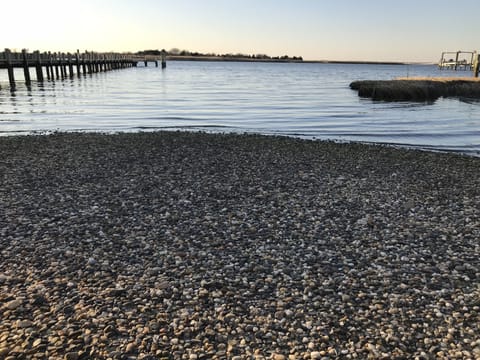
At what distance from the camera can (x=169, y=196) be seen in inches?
364

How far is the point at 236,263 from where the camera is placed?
614 cm

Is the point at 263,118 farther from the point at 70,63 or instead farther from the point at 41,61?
the point at 70,63

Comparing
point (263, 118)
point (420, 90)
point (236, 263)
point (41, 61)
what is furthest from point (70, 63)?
point (236, 263)

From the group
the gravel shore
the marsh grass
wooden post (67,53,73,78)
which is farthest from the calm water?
wooden post (67,53,73,78)

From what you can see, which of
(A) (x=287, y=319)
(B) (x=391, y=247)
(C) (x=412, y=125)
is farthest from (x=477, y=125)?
(A) (x=287, y=319)

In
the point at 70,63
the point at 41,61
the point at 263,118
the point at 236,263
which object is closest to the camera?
the point at 236,263

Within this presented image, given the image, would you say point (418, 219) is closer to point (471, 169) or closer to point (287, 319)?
point (287, 319)

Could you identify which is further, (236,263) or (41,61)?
(41,61)

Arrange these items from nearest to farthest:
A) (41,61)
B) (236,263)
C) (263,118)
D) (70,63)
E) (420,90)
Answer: (236,263) < (263,118) < (420,90) < (41,61) < (70,63)

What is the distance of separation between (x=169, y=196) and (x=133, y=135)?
876cm

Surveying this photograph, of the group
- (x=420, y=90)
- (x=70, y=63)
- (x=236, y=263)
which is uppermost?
(x=70, y=63)

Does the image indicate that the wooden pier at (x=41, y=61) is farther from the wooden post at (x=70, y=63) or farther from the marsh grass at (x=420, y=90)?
the marsh grass at (x=420, y=90)

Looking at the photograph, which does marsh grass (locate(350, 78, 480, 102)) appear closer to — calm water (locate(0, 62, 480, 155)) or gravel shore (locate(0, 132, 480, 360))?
calm water (locate(0, 62, 480, 155))

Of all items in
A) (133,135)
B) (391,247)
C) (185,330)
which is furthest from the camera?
(133,135)
